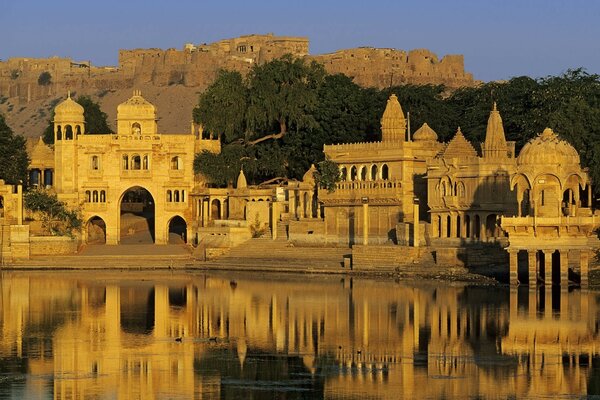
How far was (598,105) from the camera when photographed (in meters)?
80.2

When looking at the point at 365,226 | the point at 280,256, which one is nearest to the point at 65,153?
the point at 280,256

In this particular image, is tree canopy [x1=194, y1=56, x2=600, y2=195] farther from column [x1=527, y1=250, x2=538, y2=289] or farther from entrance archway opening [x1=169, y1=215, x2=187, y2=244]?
column [x1=527, y1=250, x2=538, y2=289]

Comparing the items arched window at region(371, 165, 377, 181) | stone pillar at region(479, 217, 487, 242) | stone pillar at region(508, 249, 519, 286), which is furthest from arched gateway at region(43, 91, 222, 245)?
stone pillar at region(508, 249, 519, 286)

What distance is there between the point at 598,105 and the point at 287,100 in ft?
63.5

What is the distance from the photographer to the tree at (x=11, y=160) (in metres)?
90.6

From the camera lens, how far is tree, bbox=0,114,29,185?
3565 inches

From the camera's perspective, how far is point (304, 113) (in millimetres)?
92688

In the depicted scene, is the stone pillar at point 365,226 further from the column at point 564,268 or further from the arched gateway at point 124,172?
the arched gateway at point 124,172

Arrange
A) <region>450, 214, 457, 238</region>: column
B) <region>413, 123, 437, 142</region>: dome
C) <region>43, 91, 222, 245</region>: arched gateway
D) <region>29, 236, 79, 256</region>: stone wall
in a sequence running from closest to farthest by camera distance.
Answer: <region>450, 214, 457, 238</region>: column → <region>413, 123, 437, 142</region>: dome → <region>29, 236, 79, 256</region>: stone wall → <region>43, 91, 222, 245</region>: arched gateway

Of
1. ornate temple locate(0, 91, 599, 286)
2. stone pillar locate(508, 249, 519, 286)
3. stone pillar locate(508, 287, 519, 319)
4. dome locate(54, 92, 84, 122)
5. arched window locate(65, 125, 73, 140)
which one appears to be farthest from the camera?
arched window locate(65, 125, 73, 140)

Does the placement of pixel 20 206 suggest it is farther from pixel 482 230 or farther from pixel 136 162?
pixel 482 230

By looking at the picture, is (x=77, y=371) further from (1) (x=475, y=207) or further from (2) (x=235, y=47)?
(2) (x=235, y=47)

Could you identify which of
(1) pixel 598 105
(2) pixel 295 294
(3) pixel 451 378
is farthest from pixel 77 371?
(1) pixel 598 105

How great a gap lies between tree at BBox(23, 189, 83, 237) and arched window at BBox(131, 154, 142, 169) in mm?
5035
